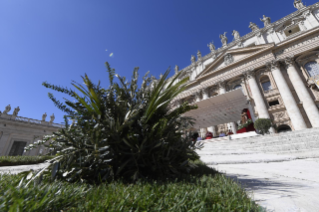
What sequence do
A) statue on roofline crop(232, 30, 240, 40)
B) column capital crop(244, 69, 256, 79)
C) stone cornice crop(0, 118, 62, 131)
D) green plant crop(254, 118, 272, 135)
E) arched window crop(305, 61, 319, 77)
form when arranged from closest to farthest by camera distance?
green plant crop(254, 118, 272, 135) < arched window crop(305, 61, 319, 77) < stone cornice crop(0, 118, 62, 131) < column capital crop(244, 69, 256, 79) < statue on roofline crop(232, 30, 240, 40)

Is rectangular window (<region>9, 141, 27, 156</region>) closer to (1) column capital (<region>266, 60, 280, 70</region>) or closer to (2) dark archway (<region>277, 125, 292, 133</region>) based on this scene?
(2) dark archway (<region>277, 125, 292, 133</region>)

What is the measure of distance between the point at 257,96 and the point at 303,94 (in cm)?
435

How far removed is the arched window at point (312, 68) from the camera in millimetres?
17375

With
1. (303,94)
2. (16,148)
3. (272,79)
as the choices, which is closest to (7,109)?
(16,148)

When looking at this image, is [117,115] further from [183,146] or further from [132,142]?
[183,146]

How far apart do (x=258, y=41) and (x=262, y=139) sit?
2095 cm

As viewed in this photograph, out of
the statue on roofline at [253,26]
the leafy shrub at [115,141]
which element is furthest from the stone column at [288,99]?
the leafy shrub at [115,141]

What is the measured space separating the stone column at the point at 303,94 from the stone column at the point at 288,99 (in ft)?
2.84

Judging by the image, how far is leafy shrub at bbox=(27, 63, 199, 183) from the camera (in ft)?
6.55

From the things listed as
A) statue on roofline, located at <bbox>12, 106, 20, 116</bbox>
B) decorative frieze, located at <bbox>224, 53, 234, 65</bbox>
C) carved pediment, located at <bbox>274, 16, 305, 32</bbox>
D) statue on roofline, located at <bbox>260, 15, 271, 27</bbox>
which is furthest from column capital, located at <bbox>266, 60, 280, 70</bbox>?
statue on roofline, located at <bbox>12, 106, 20, 116</bbox>

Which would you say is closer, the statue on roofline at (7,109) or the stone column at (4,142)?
the stone column at (4,142)

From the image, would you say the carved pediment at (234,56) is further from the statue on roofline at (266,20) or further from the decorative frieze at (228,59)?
the statue on roofline at (266,20)

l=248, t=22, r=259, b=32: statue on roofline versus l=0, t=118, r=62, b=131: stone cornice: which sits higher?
l=248, t=22, r=259, b=32: statue on roofline

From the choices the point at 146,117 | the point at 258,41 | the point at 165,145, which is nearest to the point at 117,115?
the point at 146,117
